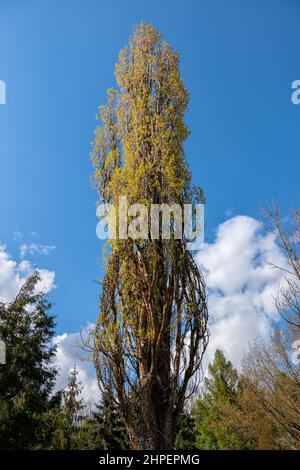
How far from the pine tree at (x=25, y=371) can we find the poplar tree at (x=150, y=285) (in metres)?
4.61

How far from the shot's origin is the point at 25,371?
10961 millimetres

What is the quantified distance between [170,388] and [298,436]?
11.6 feet

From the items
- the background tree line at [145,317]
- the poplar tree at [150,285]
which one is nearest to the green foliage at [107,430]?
the background tree line at [145,317]

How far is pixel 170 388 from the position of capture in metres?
6.41

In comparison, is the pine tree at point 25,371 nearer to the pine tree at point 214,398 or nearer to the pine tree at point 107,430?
the pine tree at point 107,430

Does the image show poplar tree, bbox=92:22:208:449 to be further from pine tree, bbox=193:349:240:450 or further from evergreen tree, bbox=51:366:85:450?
pine tree, bbox=193:349:240:450

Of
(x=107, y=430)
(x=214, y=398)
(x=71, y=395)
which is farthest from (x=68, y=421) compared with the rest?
(x=214, y=398)

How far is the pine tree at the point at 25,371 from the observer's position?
9.88 metres

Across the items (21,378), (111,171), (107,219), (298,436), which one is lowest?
(298,436)

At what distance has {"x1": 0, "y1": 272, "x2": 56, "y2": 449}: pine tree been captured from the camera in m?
9.88

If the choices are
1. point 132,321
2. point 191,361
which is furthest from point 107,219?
point 191,361

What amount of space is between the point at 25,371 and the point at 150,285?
637 cm

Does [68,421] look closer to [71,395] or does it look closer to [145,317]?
[71,395]
